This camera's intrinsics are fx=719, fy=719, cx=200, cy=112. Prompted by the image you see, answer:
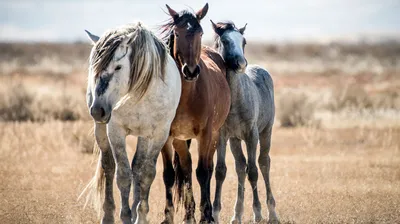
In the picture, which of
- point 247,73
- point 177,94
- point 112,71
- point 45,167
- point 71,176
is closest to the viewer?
point 112,71

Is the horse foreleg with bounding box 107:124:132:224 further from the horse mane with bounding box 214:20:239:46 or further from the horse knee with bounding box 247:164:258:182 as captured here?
the horse mane with bounding box 214:20:239:46

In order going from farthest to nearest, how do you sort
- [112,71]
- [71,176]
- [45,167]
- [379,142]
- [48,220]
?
[379,142] < [45,167] < [71,176] < [48,220] < [112,71]

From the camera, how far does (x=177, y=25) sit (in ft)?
25.9

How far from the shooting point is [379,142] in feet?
54.9

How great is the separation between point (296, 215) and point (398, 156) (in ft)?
19.2

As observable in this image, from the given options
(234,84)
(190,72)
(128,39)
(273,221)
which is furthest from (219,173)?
(128,39)

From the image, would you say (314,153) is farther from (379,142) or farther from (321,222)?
(321,222)

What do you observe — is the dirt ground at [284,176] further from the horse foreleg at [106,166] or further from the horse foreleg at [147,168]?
the horse foreleg at [147,168]

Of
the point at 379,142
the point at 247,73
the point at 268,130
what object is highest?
the point at 247,73

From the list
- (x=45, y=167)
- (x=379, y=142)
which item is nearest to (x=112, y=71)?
(x=45, y=167)

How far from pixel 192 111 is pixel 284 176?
500 cm

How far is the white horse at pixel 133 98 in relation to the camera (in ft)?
22.7

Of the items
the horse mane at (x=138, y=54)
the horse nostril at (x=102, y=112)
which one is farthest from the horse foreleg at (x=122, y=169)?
the horse nostril at (x=102, y=112)

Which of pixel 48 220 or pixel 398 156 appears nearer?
pixel 48 220
